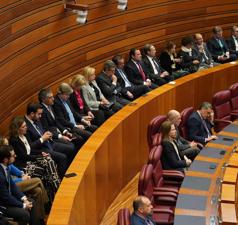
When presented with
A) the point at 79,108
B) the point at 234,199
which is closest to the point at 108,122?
the point at 79,108

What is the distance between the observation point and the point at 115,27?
4547 millimetres

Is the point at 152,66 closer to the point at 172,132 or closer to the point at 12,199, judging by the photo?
the point at 172,132

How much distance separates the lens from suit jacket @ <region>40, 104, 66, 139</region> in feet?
11.2

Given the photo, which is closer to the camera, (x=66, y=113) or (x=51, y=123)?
(x=51, y=123)

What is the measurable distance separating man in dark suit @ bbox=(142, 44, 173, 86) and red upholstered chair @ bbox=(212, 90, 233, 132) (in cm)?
61

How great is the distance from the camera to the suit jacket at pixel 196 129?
3.75m

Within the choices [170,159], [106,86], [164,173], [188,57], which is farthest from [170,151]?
[188,57]

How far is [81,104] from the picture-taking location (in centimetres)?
379

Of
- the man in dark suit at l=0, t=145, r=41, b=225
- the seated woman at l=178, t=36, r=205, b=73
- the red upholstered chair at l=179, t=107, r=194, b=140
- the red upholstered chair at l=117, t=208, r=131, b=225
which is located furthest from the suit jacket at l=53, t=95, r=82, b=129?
the seated woman at l=178, t=36, r=205, b=73

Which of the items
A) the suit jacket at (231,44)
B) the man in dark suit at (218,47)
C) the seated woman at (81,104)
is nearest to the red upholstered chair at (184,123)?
the seated woman at (81,104)

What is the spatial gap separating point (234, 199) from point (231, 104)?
1848 mm

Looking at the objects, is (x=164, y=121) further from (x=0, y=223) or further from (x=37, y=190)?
(x=0, y=223)

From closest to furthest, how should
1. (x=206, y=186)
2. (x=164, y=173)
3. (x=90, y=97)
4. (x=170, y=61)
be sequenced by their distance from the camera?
1. (x=206, y=186)
2. (x=164, y=173)
3. (x=90, y=97)
4. (x=170, y=61)

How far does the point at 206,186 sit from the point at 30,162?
98cm
